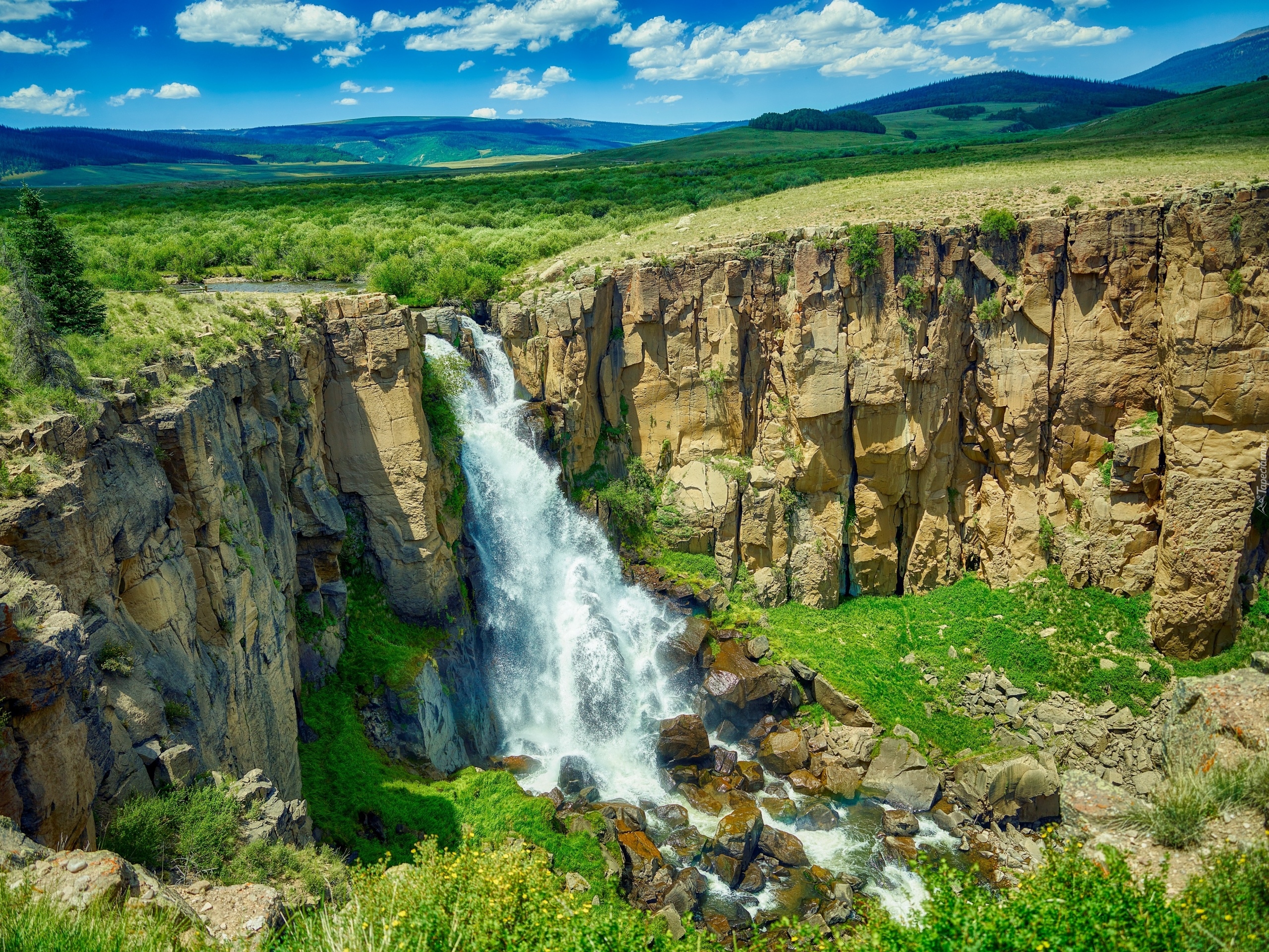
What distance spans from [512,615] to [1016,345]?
23.8 metres

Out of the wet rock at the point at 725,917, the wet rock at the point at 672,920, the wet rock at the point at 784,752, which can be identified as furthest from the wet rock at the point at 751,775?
the wet rock at the point at 672,920

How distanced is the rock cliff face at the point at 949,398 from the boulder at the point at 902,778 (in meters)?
8.75

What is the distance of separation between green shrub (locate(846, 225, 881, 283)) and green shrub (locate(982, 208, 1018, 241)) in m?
4.40

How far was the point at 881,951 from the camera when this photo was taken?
41.5ft

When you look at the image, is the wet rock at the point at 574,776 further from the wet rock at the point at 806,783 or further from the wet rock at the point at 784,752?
the wet rock at the point at 806,783

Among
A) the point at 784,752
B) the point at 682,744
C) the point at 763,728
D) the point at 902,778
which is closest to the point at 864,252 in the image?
the point at 763,728

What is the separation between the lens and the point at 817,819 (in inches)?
1080

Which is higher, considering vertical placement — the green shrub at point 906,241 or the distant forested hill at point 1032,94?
the distant forested hill at point 1032,94

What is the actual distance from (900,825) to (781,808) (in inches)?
157

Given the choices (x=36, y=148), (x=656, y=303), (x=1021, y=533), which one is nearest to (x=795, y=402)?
(x=656, y=303)

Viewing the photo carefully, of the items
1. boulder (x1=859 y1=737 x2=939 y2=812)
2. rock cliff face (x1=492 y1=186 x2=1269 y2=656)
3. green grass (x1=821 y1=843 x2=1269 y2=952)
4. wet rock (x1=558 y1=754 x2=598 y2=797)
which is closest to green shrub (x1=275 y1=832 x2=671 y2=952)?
green grass (x1=821 y1=843 x2=1269 y2=952)

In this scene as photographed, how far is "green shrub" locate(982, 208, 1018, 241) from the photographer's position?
32531mm

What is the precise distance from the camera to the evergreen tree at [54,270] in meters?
20.4

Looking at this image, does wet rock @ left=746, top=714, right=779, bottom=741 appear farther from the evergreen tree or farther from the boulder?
the evergreen tree
